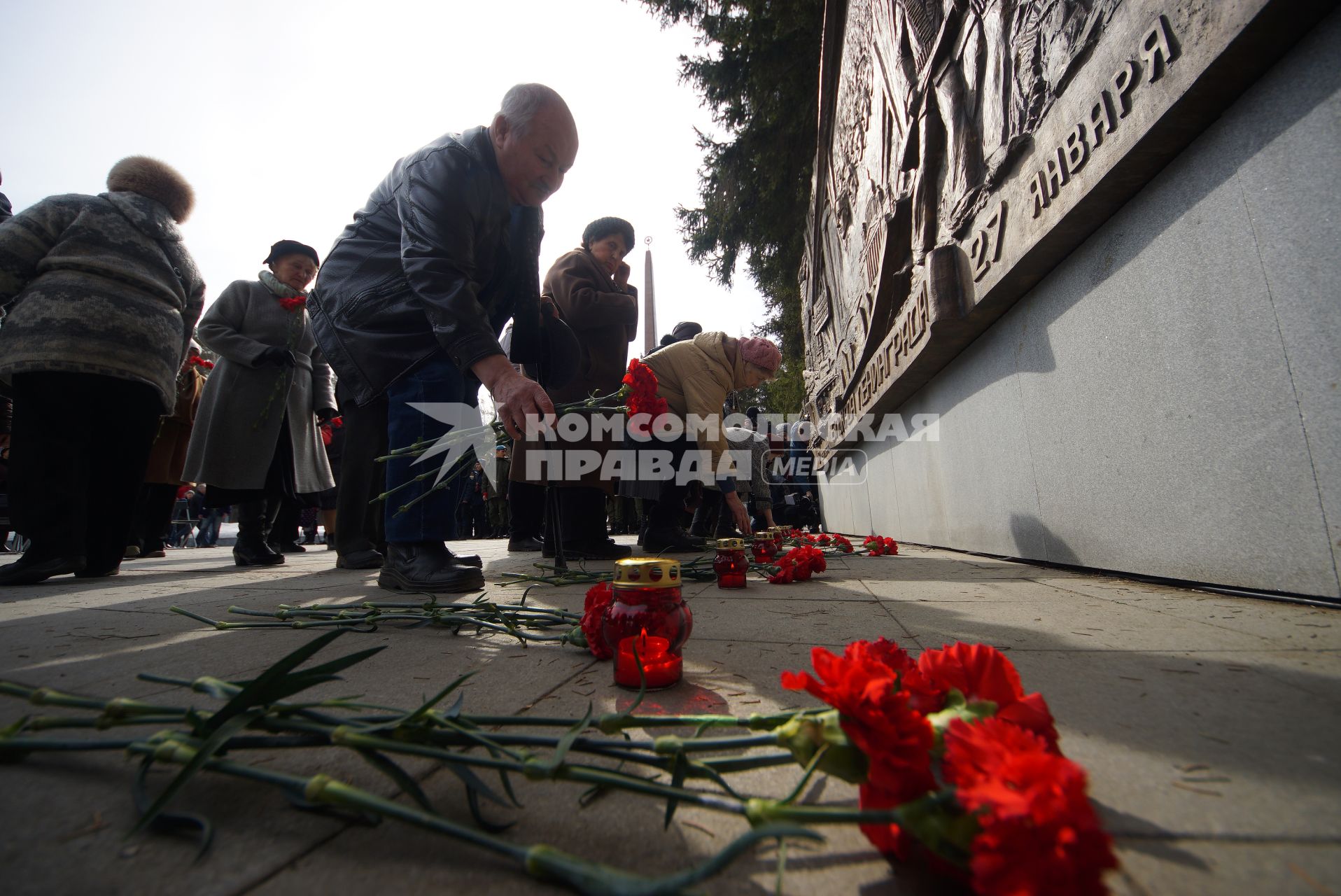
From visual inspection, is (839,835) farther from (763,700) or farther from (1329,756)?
(1329,756)

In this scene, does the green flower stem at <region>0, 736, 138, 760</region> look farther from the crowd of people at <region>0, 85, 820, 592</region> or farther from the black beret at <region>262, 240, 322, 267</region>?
the black beret at <region>262, 240, 322, 267</region>

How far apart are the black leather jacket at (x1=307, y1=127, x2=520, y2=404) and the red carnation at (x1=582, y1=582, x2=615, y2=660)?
1.15 metres

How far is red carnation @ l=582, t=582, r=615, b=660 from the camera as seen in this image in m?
1.16

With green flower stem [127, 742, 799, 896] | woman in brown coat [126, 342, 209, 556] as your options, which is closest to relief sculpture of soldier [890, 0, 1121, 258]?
green flower stem [127, 742, 799, 896]

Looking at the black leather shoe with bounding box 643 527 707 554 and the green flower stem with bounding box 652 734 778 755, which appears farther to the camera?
the black leather shoe with bounding box 643 527 707 554

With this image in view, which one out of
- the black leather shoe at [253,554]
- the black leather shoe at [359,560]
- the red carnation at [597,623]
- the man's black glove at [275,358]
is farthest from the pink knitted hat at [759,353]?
the black leather shoe at [253,554]

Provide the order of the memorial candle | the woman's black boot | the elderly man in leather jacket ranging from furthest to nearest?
1. the woman's black boot
2. the elderly man in leather jacket
3. the memorial candle

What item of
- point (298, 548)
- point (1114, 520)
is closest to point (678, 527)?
point (1114, 520)

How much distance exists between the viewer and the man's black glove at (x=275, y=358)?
11.6 ft

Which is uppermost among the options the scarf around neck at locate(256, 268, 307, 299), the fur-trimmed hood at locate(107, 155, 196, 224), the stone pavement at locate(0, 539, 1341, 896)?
the fur-trimmed hood at locate(107, 155, 196, 224)

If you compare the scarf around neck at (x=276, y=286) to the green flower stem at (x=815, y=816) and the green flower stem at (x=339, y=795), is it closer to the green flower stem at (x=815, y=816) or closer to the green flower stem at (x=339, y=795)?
the green flower stem at (x=339, y=795)

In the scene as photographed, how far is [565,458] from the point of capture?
11.6 feet

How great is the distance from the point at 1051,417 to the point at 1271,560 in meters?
1.13

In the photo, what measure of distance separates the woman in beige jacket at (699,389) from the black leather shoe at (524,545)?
105 cm
